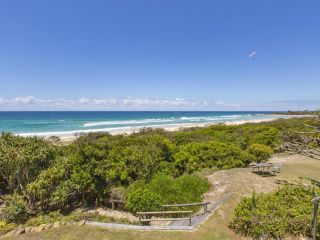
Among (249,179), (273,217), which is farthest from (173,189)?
(273,217)

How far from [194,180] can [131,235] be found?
5.72 metres

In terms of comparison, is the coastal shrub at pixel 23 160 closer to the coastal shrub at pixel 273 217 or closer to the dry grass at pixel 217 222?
the dry grass at pixel 217 222

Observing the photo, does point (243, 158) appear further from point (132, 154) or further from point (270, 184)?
point (132, 154)

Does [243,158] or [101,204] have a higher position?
[243,158]

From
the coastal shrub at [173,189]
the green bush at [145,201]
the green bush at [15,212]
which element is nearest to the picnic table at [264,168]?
the coastal shrub at [173,189]

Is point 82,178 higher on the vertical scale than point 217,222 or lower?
higher

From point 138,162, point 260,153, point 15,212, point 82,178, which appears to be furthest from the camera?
point 260,153

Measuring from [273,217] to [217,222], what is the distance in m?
1.98

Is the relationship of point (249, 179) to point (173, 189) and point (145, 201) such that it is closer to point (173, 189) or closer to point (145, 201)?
point (173, 189)

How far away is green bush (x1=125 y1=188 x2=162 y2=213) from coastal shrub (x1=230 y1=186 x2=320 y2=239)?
3536 mm

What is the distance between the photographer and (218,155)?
1755 centimetres

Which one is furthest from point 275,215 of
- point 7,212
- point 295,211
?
point 7,212

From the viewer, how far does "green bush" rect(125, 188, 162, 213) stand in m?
11.2

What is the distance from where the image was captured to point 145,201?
1129 cm
